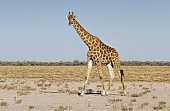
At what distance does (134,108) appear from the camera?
599 inches

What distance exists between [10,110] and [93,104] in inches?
146

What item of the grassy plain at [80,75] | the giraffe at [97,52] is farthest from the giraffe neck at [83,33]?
the grassy plain at [80,75]

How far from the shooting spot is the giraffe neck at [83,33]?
20516 millimetres

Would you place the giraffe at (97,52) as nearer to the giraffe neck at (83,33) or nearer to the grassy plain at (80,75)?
the giraffe neck at (83,33)

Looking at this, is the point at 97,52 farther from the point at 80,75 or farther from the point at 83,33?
the point at 80,75

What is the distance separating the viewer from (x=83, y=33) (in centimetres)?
2081

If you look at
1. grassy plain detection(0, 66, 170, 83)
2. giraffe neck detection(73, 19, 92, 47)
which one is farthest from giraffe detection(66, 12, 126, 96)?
grassy plain detection(0, 66, 170, 83)

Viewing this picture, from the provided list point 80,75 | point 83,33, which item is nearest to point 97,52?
point 83,33

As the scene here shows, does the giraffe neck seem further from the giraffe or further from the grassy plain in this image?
the grassy plain

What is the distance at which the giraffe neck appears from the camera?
808 inches

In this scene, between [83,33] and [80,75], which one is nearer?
[83,33]

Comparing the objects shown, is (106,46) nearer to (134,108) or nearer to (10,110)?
(134,108)

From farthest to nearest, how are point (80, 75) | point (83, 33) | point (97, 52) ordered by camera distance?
point (80, 75) → point (83, 33) → point (97, 52)

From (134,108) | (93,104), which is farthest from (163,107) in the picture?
(93,104)
